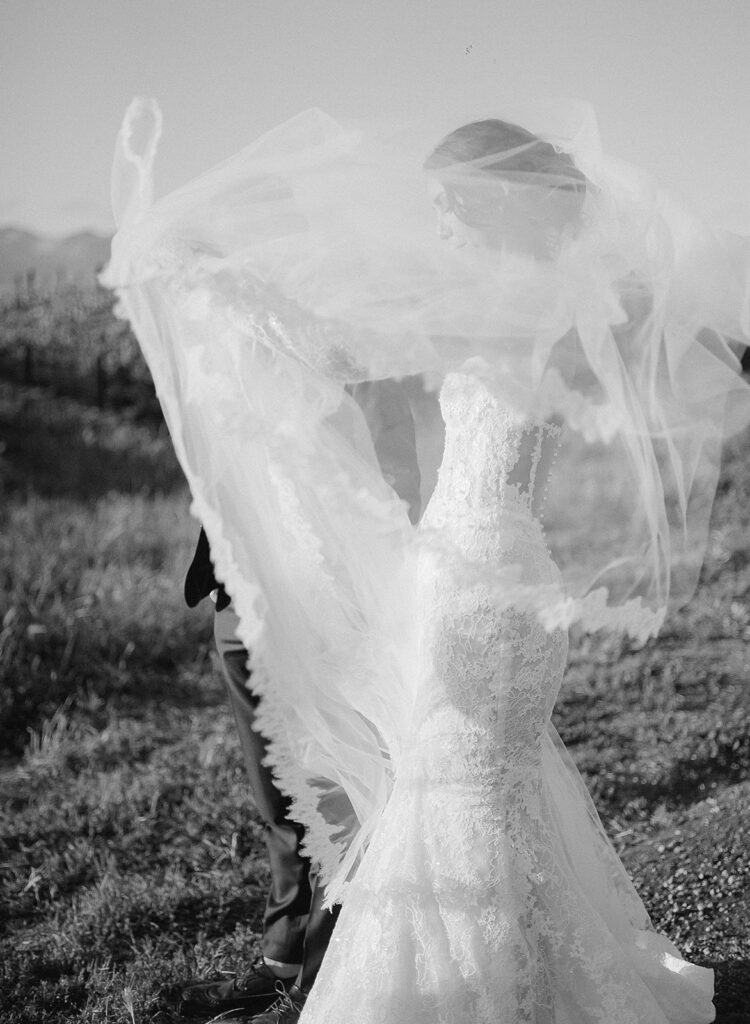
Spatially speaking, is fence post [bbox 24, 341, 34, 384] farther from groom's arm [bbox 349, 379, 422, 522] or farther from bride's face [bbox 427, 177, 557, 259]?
bride's face [bbox 427, 177, 557, 259]

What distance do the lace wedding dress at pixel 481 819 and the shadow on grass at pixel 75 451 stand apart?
7622 millimetres

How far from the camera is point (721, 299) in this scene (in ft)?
8.46

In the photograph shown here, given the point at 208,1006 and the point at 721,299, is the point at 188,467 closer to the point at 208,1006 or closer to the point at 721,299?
the point at 721,299

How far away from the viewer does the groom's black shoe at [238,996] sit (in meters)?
3.02

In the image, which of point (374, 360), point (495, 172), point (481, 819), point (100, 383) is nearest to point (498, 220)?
point (495, 172)

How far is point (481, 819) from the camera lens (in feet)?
8.23

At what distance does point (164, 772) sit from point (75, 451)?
6744 mm

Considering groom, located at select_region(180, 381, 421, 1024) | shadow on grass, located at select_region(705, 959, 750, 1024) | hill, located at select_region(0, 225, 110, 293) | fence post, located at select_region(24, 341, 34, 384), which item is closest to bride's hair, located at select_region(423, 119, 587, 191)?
groom, located at select_region(180, 381, 421, 1024)

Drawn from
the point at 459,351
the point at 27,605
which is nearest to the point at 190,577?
the point at 459,351

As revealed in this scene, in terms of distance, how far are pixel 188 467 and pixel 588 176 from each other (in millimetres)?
1314

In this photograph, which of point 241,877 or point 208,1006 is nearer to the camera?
point 208,1006

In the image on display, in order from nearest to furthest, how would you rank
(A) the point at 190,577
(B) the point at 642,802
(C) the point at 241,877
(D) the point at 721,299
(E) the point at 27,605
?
(D) the point at 721,299, (A) the point at 190,577, (C) the point at 241,877, (B) the point at 642,802, (E) the point at 27,605

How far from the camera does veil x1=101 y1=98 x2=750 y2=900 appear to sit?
2418 mm

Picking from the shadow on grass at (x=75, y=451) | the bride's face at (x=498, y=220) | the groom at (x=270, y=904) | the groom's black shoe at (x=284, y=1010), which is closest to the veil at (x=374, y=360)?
the bride's face at (x=498, y=220)
